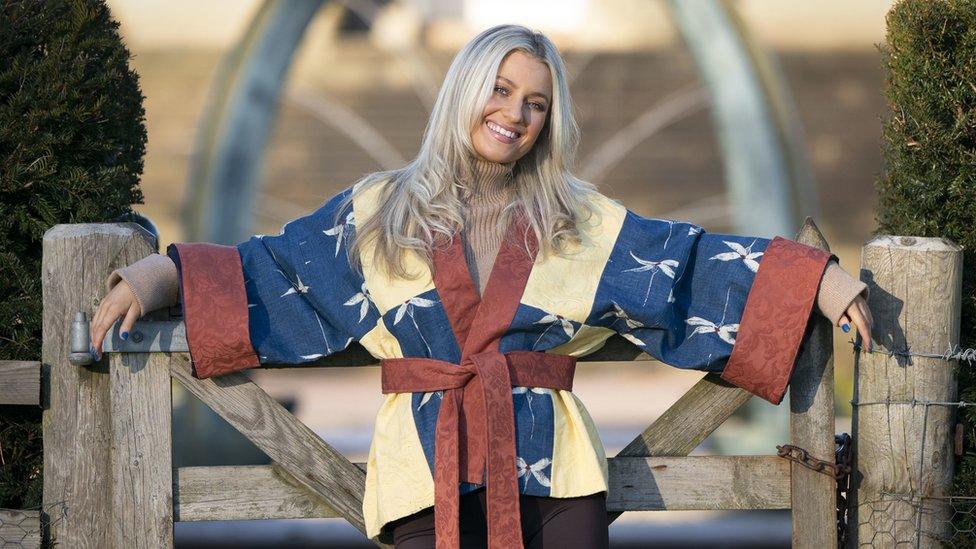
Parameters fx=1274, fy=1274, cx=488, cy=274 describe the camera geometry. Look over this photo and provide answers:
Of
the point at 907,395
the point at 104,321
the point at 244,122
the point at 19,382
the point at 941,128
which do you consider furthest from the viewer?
the point at 244,122

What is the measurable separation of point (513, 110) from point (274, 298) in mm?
630

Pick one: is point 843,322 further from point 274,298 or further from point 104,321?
point 104,321

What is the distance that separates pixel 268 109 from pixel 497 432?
12.1ft

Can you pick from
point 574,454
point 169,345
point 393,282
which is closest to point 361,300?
point 393,282

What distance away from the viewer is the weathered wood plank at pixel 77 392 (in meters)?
2.61

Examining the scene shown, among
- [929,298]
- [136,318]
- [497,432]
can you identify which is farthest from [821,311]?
[136,318]

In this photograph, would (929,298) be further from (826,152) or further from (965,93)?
(826,152)

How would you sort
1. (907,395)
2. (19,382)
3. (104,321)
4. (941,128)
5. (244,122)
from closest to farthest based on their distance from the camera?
1. (104,321)
2. (19,382)
3. (907,395)
4. (941,128)
5. (244,122)

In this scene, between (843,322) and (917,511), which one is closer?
(843,322)

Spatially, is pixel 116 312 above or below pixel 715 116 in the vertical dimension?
below

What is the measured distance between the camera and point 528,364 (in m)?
2.57

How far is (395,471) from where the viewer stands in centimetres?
252

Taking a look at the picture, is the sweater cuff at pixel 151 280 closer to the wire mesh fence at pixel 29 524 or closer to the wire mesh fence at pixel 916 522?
the wire mesh fence at pixel 29 524

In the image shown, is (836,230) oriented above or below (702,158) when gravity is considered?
below
